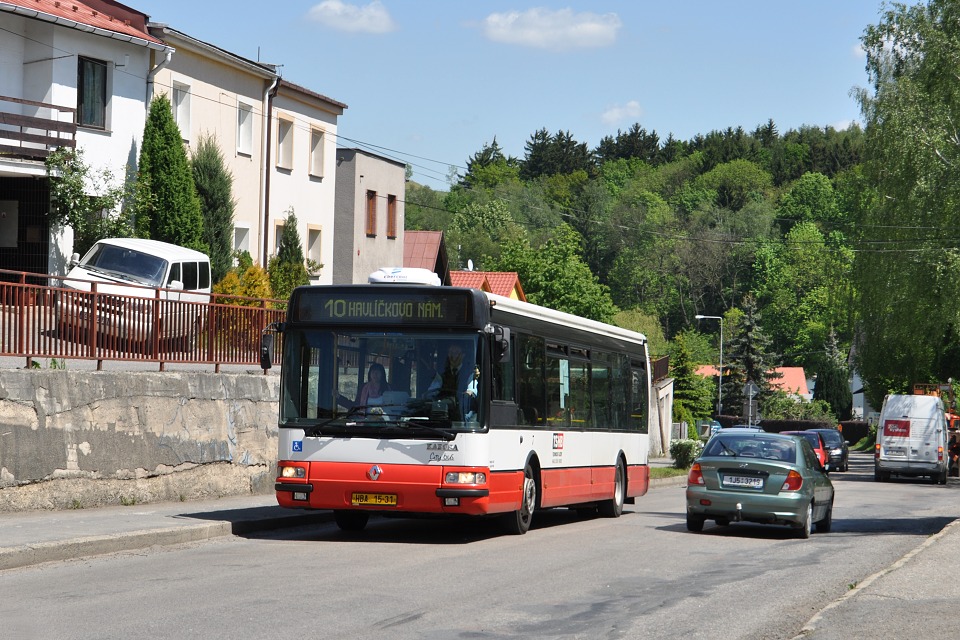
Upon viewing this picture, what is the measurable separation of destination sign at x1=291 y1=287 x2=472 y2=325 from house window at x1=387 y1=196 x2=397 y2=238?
115 ft

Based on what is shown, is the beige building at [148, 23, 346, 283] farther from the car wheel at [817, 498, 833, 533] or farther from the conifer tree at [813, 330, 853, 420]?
the conifer tree at [813, 330, 853, 420]

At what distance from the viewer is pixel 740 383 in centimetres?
8994

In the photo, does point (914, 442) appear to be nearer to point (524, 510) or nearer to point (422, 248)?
point (422, 248)

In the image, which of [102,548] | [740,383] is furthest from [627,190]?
[102,548]

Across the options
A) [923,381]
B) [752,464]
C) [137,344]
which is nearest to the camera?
[752,464]

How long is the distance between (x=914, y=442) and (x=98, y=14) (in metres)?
27.0

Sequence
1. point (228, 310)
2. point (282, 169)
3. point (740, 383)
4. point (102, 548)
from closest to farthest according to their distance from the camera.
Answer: point (102, 548) < point (228, 310) < point (282, 169) < point (740, 383)

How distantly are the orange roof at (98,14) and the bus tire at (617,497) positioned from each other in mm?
17150

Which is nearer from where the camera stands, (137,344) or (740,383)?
(137,344)

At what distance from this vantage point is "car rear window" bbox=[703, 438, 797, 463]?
17.5m

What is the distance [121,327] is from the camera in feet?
60.0

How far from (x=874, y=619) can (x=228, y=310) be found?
14.1 meters

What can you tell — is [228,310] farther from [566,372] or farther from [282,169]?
[282,169]

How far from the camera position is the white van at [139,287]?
1805 centimetres
